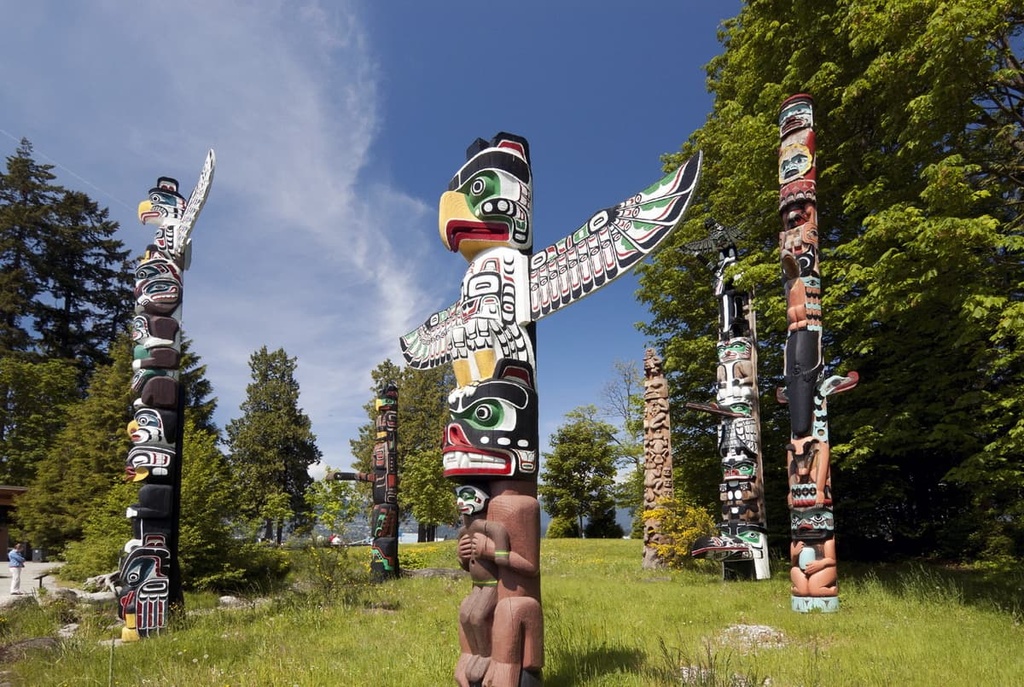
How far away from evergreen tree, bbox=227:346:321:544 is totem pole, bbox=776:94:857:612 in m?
28.7

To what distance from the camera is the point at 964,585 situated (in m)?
9.80

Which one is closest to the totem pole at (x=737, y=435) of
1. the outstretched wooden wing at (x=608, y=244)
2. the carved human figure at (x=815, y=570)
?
the carved human figure at (x=815, y=570)

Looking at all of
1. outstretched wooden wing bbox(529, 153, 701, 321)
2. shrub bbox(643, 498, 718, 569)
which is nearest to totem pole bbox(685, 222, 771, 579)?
shrub bbox(643, 498, 718, 569)

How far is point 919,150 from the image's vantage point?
970cm

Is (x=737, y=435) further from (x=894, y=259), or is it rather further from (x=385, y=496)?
(x=385, y=496)

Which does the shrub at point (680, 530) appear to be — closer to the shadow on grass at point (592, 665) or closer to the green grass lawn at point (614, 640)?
the green grass lawn at point (614, 640)

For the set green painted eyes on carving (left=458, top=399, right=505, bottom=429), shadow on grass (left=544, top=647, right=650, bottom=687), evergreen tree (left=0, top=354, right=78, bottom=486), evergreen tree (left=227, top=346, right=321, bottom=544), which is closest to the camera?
green painted eyes on carving (left=458, top=399, right=505, bottom=429)

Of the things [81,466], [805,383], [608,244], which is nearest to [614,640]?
[608,244]

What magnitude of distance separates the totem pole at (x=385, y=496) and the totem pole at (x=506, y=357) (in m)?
9.79

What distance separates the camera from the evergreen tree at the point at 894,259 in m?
8.56

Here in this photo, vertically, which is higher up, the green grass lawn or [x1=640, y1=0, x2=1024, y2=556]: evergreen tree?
[x1=640, y1=0, x2=1024, y2=556]: evergreen tree

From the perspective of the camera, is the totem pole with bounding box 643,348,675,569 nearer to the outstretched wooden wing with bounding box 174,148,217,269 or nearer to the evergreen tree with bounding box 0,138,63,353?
the outstretched wooden wing with bounding box 174,148,217,269

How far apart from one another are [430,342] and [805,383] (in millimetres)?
5556

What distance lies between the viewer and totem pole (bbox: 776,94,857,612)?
802 centimetres
